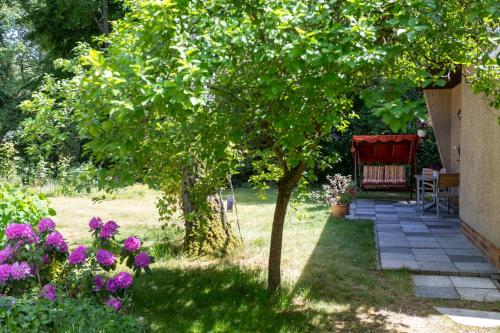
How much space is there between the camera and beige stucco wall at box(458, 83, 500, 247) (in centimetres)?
559

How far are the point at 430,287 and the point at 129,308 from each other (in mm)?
2991

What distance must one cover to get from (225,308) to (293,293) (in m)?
0.75

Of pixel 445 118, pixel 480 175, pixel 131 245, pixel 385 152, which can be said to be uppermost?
pixel 445 118

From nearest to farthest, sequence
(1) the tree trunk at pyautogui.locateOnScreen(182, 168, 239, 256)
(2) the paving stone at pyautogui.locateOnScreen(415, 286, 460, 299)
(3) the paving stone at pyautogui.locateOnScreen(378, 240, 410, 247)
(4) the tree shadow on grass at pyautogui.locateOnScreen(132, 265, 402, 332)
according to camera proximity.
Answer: (4) the tree shadow on grass at pyautogui.locateOnScreen(132, 265, 402, 332) < (2) the paving stone at pyautogui.locateOnScreen(415, 286, 460, 299) < (1) the tree trunk at pyautogui.locateOnScreen(182, 168, 239, 256) < (3) the paving stone at pyautogui.locateOnScreen(378, 240, 410, 247)

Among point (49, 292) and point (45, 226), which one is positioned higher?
point (45, 226)

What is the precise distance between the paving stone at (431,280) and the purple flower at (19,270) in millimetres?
3696

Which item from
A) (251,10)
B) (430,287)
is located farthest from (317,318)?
(251,10)

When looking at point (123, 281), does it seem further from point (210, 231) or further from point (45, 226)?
point (210, 231)

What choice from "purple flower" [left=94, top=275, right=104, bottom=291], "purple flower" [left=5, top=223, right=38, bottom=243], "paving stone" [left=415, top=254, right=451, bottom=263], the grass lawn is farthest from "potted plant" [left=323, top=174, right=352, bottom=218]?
"purple flower" [left=5, top=223, right=38, bottom=243]

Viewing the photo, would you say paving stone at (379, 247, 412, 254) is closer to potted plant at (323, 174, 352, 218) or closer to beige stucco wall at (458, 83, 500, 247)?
beige stucco wall at (458, 83, 500, 247)

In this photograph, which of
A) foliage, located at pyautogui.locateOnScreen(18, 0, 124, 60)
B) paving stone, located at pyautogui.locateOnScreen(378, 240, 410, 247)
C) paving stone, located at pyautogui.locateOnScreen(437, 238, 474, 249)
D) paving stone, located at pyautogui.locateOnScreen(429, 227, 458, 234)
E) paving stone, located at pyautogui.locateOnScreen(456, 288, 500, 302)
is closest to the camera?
paving stone, located at pyautogui.locateOnScreen(456, 288, 500, 302)

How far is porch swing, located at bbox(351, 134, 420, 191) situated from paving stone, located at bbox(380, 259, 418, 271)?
5.44 m

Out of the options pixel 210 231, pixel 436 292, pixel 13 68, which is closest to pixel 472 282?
pixel 436 292

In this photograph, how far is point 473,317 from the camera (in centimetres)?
381
